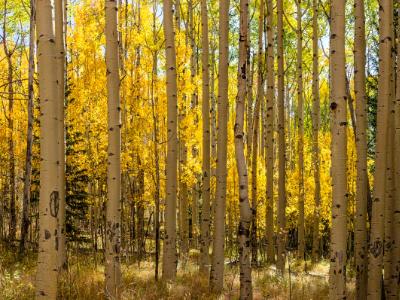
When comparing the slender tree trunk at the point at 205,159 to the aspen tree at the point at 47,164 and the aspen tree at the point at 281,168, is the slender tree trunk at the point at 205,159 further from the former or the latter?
the aspen tree at the point at 47,164

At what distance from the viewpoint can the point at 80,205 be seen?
12258 millimetres

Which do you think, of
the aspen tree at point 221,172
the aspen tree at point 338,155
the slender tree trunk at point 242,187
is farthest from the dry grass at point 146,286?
the aspen tree at point 338,155

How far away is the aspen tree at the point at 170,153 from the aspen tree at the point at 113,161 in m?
1.62

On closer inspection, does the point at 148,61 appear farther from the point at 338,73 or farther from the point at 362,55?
the point at 338,73

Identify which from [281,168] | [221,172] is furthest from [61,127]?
[281,168]

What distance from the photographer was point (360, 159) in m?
5.36

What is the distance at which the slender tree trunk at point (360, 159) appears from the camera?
5359mm

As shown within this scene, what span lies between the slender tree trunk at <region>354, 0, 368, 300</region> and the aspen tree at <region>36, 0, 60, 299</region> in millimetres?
3516

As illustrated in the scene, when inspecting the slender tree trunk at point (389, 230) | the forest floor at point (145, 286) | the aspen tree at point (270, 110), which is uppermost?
the aspen tree at point (270, 110)

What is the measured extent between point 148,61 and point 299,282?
5644mm

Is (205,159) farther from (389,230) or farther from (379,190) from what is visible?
(379,190)

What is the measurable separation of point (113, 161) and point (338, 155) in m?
2.42

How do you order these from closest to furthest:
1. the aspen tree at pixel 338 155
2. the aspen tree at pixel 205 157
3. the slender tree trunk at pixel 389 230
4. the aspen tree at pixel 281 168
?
1. the aspen tree at pixel 338 155
2. the slender tree trunk at pixel 389 230
3. the aspen tree at pixel 205 157
4. the aspen tree at pixel 281 168

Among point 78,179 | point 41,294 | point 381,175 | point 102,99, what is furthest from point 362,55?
point 78,179
